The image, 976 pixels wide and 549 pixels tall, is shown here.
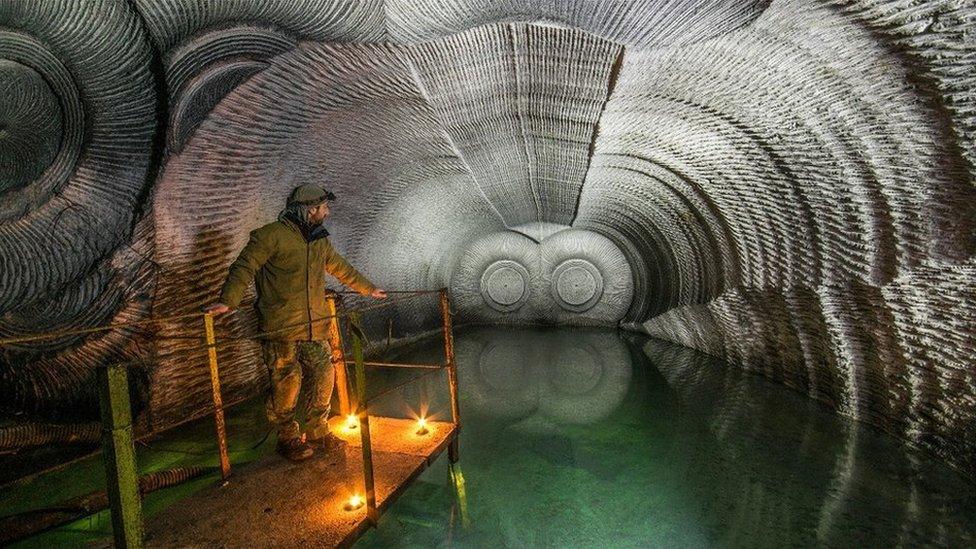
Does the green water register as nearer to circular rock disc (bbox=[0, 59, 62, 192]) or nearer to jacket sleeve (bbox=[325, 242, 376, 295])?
jacket sleeve (bbox=[325, 242, 376, 295])

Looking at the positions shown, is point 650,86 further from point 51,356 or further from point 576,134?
point 51,356

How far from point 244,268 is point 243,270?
16mm

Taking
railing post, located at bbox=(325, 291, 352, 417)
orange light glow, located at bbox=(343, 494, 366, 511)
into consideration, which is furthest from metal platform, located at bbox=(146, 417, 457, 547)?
railing post, located at bbox=(325, 291, 352, 417)

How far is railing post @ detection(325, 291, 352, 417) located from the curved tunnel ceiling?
38.5 inches

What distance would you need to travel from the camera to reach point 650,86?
3.67m

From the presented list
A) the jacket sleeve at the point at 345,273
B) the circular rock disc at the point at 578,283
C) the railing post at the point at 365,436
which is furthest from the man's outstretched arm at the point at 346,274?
the circular rock disc at the point at 578,283

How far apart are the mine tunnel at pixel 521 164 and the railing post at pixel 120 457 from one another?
1 cm

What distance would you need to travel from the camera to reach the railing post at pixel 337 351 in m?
3.70

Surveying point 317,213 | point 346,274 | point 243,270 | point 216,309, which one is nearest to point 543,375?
point 346,274

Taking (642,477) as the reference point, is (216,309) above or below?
above

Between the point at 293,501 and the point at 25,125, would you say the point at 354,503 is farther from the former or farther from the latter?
the point at 25,125

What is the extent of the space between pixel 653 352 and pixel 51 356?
7.47 m

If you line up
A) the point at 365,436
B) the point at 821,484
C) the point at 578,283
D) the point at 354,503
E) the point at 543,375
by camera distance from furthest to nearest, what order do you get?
1. the point at 578,283
2. the point at 543,375
3. the point at 821,484
4. the point at 354,503
5. the point at 365,436

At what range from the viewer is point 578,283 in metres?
11.0
